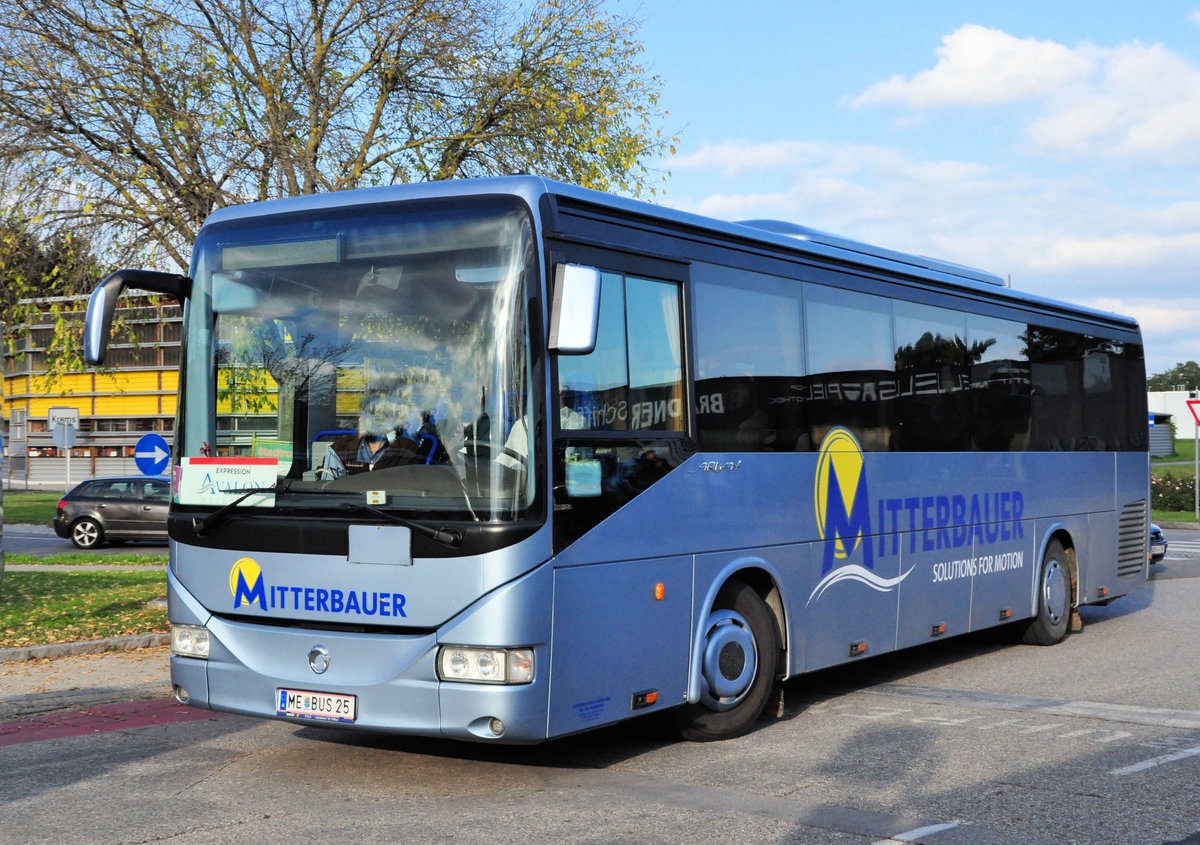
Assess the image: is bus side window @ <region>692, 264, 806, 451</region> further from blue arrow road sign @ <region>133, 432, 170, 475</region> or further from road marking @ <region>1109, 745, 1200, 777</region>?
blue arrow road sign @ <region>133, 432, 170, 475</region>

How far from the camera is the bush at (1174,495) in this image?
36969mm

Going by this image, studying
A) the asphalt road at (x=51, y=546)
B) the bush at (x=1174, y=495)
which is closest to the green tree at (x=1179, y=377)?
the bush at (x=1174, y=495)

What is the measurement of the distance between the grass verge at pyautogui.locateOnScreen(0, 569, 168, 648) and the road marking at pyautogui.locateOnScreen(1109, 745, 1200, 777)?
9.20 m

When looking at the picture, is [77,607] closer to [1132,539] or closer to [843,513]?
[843,513]

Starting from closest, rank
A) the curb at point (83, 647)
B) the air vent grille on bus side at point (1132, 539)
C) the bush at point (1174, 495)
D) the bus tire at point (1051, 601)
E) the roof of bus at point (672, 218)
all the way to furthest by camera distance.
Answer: the roof of bus at point (672, 218)
the curb at point (83, 647)
the bus tire at point (1051, 601)
the air vent grille on bus side at point (1132, 539)
the bush at point (1174, 495)

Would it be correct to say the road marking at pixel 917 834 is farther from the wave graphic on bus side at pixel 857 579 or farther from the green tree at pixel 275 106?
the green tree at pixel 275 106

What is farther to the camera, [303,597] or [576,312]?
[303,597]

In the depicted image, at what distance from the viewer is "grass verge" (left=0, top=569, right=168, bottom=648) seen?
12.6m

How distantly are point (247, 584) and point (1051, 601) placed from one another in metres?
8.67

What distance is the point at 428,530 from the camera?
642cm

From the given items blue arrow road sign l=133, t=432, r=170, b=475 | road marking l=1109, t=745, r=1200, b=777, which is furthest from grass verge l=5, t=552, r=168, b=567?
road marking l=1109, t=745, r=1200, b=777

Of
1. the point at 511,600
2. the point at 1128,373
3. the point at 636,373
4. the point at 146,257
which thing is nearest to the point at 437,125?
the point at 146,257

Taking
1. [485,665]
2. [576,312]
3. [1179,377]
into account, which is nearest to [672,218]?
[576,312]

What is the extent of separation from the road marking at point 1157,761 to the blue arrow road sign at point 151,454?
11462mm
